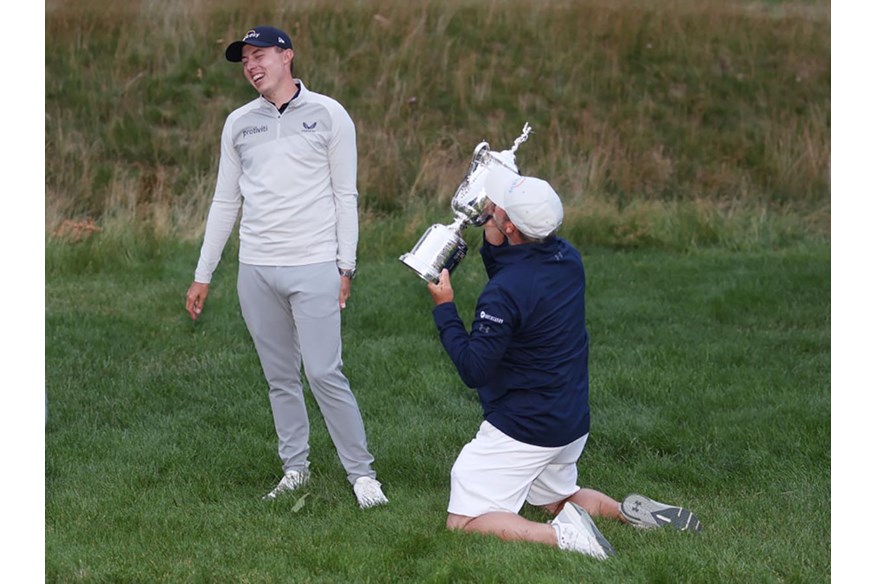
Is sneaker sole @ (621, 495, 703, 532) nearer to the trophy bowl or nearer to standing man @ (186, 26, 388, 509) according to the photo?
standing man @ (186, 26, 388, 509)

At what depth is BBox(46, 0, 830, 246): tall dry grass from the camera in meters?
15.1

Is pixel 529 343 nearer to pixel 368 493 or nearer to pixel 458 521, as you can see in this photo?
pixel 458 521

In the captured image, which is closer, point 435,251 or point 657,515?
point 435,251

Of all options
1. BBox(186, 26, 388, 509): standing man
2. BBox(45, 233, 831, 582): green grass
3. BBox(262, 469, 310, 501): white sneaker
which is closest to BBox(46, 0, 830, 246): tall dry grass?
BBox(45, 233, 831, 582): green grass

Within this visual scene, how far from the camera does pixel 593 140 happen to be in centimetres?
1669

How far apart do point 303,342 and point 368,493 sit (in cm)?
70

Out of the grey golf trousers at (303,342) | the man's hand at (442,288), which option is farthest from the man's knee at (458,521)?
the man's hand at (442,288)

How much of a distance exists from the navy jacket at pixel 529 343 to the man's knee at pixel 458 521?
38cm

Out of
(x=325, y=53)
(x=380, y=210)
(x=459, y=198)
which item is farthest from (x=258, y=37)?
(x=325, y=53)

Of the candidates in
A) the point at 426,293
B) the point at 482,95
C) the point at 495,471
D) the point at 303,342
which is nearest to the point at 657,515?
the point at 495,471

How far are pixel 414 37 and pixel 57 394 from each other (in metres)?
12.6

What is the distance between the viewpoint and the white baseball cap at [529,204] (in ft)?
15.3

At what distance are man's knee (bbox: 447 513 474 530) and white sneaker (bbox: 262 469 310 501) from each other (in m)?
0.91

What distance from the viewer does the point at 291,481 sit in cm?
577
